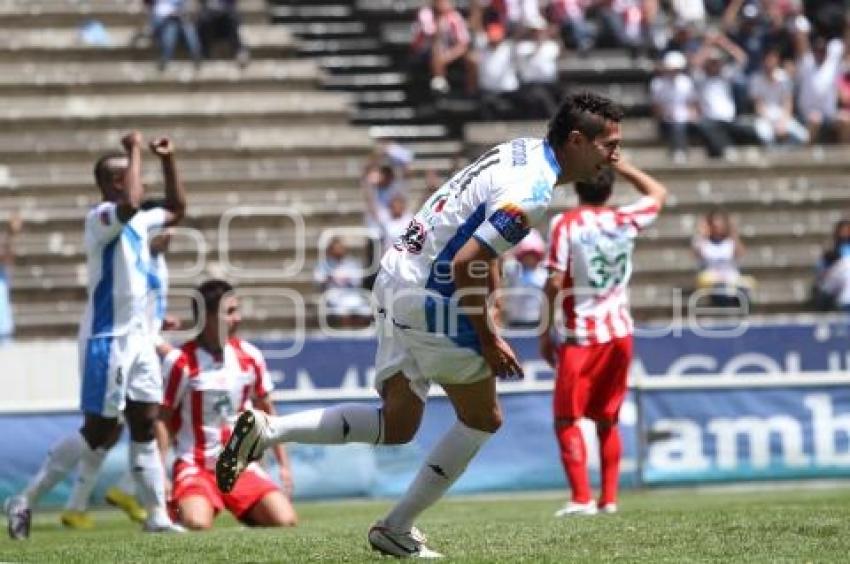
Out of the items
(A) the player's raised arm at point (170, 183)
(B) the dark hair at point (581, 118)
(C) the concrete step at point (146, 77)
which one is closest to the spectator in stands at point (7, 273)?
(C) the concrete step at point (146, 77)

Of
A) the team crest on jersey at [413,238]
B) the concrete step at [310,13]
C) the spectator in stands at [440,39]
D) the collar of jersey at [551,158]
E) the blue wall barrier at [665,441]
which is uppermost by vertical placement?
the concrete step at [310,13]

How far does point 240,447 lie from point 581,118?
2281mm

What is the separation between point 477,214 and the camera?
9.10m

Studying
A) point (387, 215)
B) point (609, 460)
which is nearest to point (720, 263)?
point (387, 215)

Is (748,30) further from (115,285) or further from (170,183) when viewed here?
(115,285)

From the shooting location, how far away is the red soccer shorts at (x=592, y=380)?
1373 cm

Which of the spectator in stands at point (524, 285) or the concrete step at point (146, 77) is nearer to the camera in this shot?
the spectator in stands at point (524, 285)

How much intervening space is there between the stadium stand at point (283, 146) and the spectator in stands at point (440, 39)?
1.42 ft

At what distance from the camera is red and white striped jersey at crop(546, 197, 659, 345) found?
13758mm

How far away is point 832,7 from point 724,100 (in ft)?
12.1

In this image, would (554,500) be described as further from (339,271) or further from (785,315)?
(785,315)

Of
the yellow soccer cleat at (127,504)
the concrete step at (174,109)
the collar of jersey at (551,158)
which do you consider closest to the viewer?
the collar of jersey at (551,158)

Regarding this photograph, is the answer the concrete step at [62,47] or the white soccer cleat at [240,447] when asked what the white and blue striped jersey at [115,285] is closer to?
the white soccer cleat at [240,447]

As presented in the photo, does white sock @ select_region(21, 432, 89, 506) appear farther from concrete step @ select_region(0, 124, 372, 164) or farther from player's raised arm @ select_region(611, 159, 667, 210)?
concrete step @ select_region(0, 124, 372, 164)
